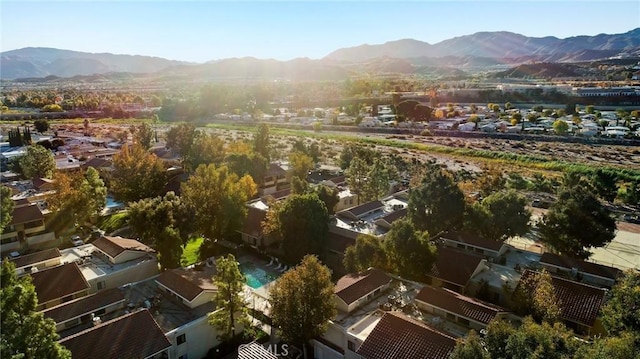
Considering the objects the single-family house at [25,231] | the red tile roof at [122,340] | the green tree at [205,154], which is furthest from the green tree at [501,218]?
the single-family house at [25,231]

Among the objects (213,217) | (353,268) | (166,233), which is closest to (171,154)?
(213,217)

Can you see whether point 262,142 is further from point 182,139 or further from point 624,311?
point 624,311

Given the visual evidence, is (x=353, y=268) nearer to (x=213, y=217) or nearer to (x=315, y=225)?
(x=315, y=225)

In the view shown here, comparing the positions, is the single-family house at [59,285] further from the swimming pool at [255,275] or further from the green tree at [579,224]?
the green tree at [579,224]

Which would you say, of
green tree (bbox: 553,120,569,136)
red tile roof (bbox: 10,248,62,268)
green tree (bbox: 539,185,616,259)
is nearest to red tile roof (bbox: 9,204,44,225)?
red tile roof (bbox: 10,248,62,268)

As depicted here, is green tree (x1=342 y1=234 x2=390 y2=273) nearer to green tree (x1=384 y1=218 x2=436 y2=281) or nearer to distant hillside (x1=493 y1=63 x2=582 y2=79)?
green tree (x1=384 y1=218 x2=436 y2=281)
